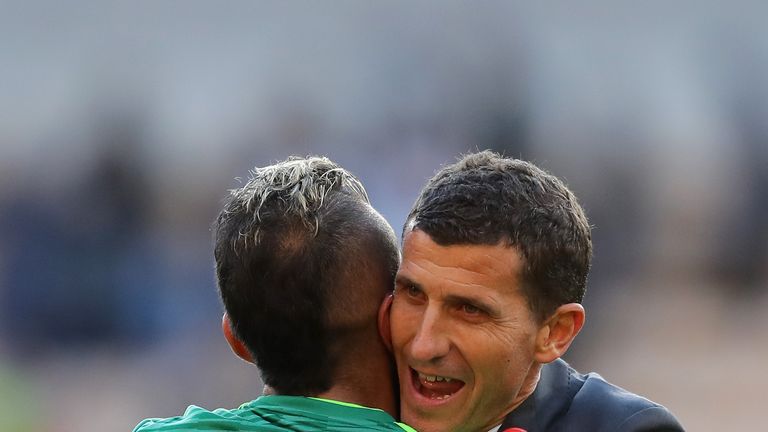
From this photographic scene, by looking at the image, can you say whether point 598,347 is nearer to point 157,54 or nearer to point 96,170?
point 96,170

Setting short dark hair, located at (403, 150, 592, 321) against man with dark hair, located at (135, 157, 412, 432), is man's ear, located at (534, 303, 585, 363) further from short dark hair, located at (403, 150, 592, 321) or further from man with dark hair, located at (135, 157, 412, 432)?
man with dark hair, located at (135, 157, 412, 432)

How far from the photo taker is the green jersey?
2850mm

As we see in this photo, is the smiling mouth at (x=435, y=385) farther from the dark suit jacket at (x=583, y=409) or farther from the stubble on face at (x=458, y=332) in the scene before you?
the dark suit jacket at (x=583, y=409)

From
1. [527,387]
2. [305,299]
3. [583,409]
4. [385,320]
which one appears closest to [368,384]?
[385,320]

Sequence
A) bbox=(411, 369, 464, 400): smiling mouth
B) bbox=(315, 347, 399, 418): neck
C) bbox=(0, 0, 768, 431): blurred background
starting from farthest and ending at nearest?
bbox=(0, 0, 768, 431): blurred background
bbox=(411, 369, 464, 400): smiling mouth
bbox=(315, 347, 399, 418): neck

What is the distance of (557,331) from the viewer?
10.3 feet

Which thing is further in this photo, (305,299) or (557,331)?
(557,331)

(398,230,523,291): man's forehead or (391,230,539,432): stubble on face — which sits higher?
(398,230,523,291): man's forehead

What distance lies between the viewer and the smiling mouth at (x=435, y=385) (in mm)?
3086

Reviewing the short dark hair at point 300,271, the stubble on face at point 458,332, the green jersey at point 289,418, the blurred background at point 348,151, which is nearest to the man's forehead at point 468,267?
the stubble on face at point 458,332

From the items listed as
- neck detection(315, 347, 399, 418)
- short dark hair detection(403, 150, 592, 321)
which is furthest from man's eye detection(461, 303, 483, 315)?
neck detection(315, 347, 399, 418)

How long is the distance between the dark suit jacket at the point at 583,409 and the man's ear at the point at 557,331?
0.32 ft

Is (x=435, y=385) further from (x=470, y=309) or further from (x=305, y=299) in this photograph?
(x=305, y=299)

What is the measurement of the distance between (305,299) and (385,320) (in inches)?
9.8
